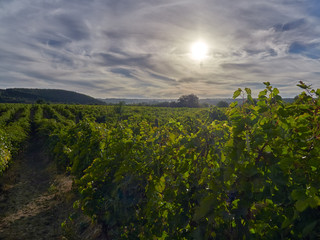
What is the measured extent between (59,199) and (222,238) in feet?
21.0

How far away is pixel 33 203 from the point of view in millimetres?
7164

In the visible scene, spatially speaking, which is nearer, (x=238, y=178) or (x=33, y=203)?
(x=238, y=178)

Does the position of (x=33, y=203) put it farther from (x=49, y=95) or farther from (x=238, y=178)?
(x=49, y=95)

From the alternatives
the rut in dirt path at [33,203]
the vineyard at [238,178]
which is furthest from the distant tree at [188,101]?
the vineyard at [238,178]

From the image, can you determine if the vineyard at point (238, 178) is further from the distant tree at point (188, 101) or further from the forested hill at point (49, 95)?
the forested hill at point (49, 95)

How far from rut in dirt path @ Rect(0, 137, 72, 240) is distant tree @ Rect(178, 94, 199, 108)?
84000mm

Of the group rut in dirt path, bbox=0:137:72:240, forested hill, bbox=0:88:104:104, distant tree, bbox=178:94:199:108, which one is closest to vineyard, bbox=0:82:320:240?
rut in dirt path, bbox=0:137:72:240

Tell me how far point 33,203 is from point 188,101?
91.0 m

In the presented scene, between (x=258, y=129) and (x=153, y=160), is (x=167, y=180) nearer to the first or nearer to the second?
(x=153, y=160)

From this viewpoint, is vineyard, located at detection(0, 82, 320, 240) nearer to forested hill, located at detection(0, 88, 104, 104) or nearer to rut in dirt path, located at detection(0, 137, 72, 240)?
rut in dirt path, located at detection(0, 137, 72, 240)

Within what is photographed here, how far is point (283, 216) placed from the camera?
1684 millimetres

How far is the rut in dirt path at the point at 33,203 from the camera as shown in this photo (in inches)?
213

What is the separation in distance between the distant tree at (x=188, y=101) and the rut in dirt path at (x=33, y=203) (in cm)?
8400

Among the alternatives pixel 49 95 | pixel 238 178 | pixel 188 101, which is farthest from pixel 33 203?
pixel 49 95
